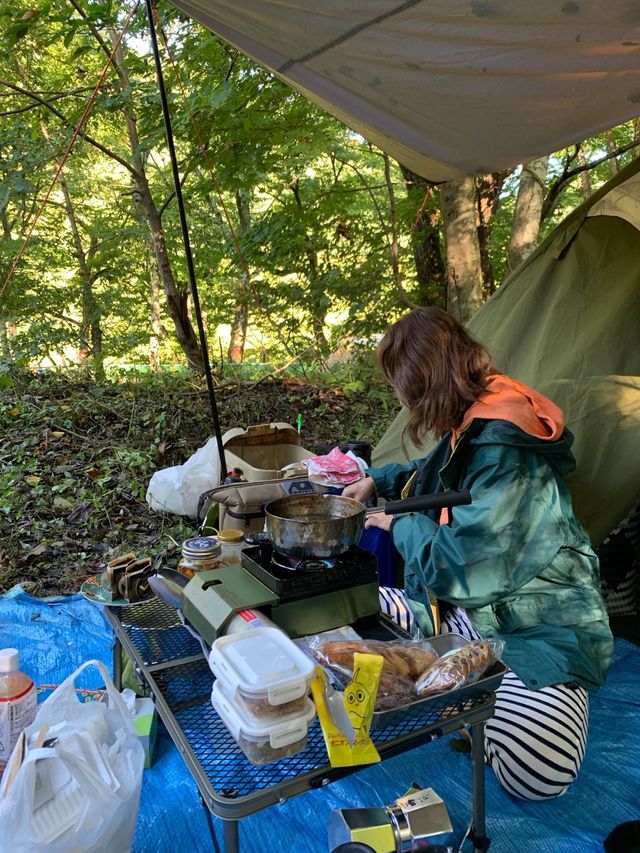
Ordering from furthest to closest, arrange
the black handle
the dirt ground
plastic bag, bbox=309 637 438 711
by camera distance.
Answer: the dirt ground, the black handle, plastic bag, bbox=309 637 438 711

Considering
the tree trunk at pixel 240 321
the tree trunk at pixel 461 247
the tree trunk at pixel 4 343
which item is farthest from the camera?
the tree trunk at pixel 240 321

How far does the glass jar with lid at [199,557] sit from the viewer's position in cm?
162

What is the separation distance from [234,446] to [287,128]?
2342 mm

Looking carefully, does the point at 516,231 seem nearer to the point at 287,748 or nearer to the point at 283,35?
the point at 283,35

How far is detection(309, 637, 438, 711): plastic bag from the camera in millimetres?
1145

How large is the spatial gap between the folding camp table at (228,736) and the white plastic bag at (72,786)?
0.12 metres

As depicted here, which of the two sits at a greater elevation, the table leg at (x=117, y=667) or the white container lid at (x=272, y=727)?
the white container lid at (x=272, y=727)

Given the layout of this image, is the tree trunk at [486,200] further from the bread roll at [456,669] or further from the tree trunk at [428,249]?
the bread roll at [456,669]

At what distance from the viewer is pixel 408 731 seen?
1.13m

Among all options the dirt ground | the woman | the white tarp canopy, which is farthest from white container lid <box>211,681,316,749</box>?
the dirt ground

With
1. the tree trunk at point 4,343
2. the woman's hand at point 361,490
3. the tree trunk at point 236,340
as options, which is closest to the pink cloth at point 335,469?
the woman's hand at point 361,490

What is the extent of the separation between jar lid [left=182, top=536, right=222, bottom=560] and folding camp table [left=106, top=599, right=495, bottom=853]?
18 cm

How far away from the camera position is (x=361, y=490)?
2.22 meters

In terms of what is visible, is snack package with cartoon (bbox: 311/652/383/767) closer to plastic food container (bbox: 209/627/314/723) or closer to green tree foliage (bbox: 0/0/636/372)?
plastic food container (bbox: 209/627/314/723)
